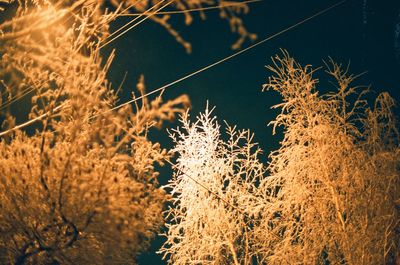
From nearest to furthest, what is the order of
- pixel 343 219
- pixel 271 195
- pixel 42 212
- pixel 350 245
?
pixel 42 212 < pixel 350 245 < pixel 343 219 < pixel 271 195

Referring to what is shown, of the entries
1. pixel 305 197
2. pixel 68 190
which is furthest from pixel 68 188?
pixel 305 197

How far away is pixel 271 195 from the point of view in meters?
12.3

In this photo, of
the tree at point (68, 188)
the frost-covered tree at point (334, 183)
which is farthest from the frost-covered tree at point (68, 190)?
the frost-covered tree at point (334, 183)

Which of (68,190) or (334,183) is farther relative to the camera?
(334,183)

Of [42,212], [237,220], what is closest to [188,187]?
[237,220]

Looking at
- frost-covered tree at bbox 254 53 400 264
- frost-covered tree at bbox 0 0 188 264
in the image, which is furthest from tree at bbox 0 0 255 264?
frost-covered tree at bbox 254 53 400 264

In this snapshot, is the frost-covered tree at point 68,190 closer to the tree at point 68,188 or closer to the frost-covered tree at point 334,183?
the tree at point 68,188

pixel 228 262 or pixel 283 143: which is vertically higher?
pixel 283 143

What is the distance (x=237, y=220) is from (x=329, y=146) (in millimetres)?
4580

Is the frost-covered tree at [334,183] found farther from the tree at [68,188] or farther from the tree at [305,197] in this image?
the tree at [68,188]

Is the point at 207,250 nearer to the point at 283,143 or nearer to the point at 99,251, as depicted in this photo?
the point at 283,143

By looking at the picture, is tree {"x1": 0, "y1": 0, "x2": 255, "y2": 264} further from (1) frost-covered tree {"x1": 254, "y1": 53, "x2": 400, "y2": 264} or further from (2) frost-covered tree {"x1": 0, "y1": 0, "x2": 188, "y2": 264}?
(1) frost-covered tree {"x1": 254, "y1": 53, "x2": 400, "y2": 264}

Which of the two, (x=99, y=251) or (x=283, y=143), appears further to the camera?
(x=283, y=143)

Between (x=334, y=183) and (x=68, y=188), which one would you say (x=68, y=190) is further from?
(x=334, y=183)
